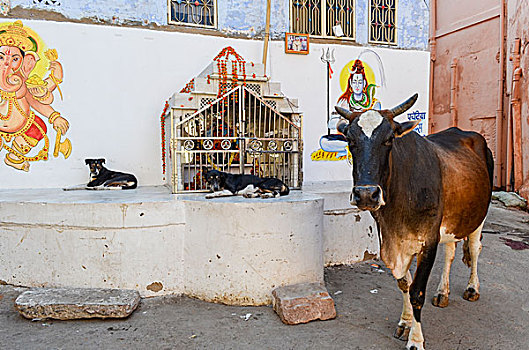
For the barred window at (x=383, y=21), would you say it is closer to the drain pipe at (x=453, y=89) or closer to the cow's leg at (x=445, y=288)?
the cow's leg at (x=445, y=288)

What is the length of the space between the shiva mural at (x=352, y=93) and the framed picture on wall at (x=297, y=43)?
92 centimetres

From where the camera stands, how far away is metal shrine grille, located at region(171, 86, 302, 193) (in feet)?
17.4

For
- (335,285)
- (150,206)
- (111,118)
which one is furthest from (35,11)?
(335,285)

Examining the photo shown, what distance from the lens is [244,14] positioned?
7.34 m

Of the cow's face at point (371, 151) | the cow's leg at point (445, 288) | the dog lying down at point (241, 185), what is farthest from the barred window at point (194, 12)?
the cow's leg at point (445, 288)

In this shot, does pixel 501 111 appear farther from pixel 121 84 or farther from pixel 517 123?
pixel 121 84

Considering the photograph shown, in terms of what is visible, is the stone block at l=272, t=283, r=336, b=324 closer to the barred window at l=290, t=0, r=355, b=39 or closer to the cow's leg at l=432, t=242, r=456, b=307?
the cow's leg at l=432, t=242, r=456, b=307

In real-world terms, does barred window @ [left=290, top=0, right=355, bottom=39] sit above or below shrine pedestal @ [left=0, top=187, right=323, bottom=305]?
above

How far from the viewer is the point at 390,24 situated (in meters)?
8.14

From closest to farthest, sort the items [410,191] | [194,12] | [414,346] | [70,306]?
1. [410,191]
2. [414,346]
3. [70,306]
4. [194,12]

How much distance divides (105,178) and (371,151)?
4.77 meters

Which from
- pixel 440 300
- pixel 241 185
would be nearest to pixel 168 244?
pixel 241 185

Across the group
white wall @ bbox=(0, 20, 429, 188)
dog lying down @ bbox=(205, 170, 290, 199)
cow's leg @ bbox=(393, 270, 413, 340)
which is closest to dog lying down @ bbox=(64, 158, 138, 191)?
white wall @ bbox=(0, 20, 429, 188)

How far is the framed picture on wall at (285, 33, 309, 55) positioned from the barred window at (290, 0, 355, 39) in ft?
0.48
